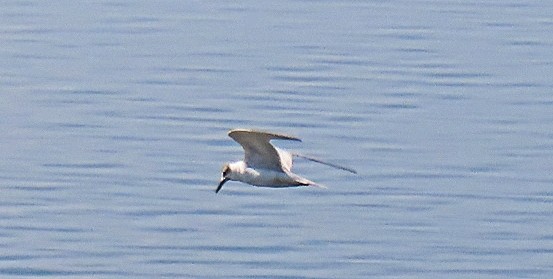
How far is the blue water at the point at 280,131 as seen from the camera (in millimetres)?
19172

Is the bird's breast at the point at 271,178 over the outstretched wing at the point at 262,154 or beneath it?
beneath

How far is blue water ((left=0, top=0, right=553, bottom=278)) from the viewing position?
755 inches

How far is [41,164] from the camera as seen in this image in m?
21.3

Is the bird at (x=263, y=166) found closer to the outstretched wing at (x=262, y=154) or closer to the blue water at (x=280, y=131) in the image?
the outstretched wing at (x=262, y=154)

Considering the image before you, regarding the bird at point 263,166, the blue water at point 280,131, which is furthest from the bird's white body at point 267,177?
the blue water at point 280,131

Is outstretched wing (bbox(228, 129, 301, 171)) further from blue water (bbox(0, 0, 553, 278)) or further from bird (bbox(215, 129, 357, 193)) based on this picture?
blue water (bbox(0, 0, 553, 278))

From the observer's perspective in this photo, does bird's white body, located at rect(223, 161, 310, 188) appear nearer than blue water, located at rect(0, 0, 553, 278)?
Yes

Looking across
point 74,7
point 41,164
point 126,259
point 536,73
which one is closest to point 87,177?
point 41,164

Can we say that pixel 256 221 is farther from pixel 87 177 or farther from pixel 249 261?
pixel 87 177

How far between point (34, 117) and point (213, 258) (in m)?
4.61

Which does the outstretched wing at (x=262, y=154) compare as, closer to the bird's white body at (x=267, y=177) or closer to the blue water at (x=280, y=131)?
the bird's white body at (x=267, y=177)

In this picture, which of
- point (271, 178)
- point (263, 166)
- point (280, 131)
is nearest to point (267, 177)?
point (271, 178)

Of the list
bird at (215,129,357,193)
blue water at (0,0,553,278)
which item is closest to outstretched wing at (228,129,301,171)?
bird at (215,129,357,193)

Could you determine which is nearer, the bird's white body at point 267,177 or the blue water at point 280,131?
the bird's white body at point 267,177
